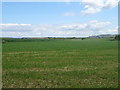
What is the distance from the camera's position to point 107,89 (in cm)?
926

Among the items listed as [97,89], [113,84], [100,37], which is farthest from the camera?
[100,37]

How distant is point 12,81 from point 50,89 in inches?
98.1

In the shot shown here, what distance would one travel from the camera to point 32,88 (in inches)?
369

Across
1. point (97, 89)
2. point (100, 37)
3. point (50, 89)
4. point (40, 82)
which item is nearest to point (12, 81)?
point (40, 82)

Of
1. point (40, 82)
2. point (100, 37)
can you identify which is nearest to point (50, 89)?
point (40, 82)

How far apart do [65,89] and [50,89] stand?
63 cm

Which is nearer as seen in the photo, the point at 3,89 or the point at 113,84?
the point at 3,89

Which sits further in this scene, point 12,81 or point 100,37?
point 100,37

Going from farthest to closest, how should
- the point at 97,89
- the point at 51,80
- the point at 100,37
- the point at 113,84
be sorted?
the point at 100,37, the point at 51,80, the point at 113,84, the point at 97,89

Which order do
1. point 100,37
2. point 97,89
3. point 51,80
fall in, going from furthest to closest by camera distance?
1. point 100,37
2. point 51,80
3. point 97,89

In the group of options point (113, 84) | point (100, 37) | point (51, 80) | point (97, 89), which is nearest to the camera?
point (97, 89)

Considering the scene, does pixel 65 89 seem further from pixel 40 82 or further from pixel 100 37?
pixel 100 37

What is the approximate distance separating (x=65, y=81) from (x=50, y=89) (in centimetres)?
167

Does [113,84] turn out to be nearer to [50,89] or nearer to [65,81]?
[65,81]
